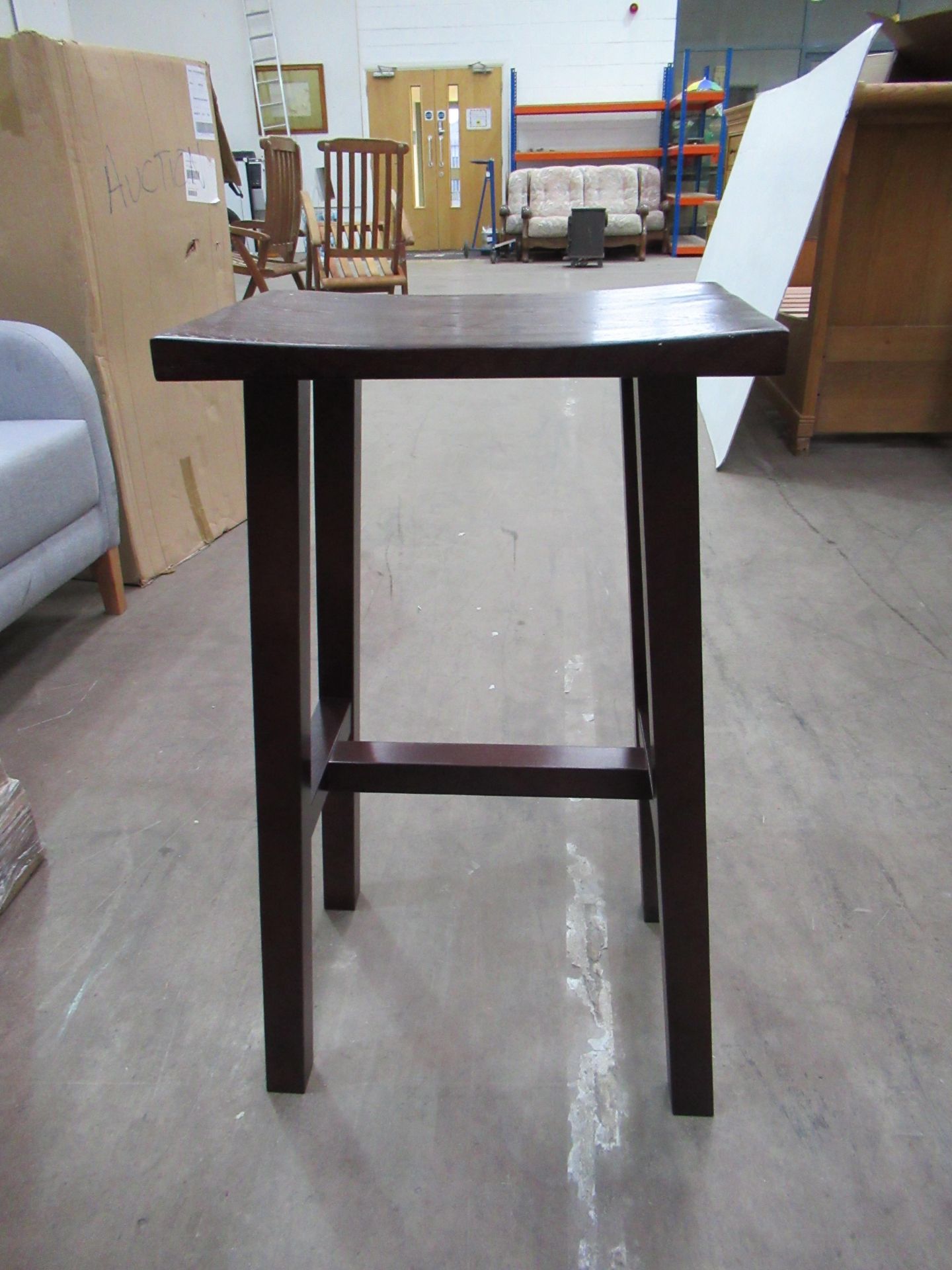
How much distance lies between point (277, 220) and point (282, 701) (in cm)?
427

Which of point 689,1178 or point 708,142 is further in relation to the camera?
point 708,142

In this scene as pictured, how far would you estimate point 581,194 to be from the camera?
792 centimetres

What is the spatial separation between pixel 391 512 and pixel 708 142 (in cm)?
819

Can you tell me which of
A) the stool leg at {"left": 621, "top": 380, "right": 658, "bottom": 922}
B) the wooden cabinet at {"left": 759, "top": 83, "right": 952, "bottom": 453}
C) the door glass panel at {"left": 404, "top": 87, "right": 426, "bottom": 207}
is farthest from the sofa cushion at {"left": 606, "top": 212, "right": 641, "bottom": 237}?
the stool leg at {"left": 621, "top": 380, "right": 658, "bottom": 922}

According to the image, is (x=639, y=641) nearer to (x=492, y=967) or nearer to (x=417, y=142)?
(x=492, y=967)

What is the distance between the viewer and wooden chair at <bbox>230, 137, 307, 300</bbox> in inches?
163

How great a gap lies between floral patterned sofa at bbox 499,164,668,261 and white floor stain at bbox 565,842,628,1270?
7.50m

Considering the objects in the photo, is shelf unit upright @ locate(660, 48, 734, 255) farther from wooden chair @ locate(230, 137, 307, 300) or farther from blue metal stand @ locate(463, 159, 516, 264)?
wooden chair @ locate(230, 137, 307, 300)

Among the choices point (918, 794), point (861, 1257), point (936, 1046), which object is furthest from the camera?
point (918, 794)

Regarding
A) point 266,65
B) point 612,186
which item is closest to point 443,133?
point 266,65

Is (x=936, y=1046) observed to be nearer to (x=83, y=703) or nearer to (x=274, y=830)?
(x=274, y=830)

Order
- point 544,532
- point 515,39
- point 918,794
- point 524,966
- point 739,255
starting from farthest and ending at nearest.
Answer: point 515,39 < point 739,255 < point 544,532 < point 918,794 < point 524,966

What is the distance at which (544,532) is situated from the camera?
214 cm

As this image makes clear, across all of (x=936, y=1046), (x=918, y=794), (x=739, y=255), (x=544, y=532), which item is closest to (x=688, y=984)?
(x=936, y=1046)
